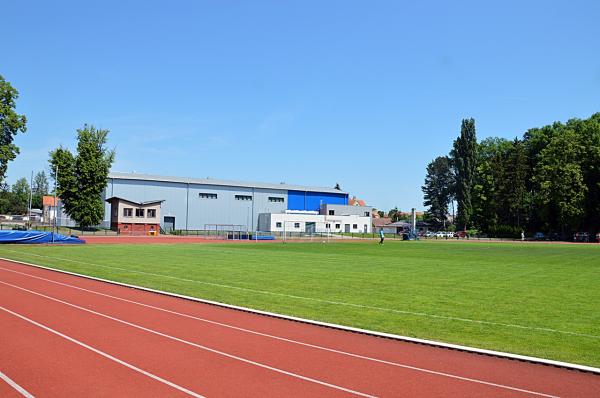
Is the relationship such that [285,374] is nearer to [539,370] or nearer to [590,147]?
[539,370]

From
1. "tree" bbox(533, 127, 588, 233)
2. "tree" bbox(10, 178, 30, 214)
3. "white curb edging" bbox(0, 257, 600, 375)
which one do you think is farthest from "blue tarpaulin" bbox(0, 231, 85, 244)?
"tree" bbox(10, 178, 30, 214)

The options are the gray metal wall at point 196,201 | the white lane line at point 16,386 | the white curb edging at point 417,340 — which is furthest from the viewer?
the gray metal wall at point 196,201

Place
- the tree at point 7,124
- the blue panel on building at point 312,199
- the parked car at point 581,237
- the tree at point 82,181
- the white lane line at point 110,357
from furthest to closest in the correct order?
the blue panel on building at point 312,199
the parked car at point 581,237
the tree at point 82,181
the tree at point 7,124
the white lane line at point 110,357

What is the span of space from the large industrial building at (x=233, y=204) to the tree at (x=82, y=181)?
509 cm

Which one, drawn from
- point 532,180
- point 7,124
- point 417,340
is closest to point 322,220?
point 532,180

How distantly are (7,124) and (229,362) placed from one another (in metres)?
59.8

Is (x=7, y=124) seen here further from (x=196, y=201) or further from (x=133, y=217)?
(x=196, y=201)

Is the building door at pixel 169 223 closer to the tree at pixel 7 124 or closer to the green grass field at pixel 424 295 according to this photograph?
the tree at pixel 7 124

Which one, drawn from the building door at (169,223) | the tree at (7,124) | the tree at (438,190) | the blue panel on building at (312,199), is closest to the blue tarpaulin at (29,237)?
the tree at (7,124)

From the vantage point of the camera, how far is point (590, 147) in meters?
84.2

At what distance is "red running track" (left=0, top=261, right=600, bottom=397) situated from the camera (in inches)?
295

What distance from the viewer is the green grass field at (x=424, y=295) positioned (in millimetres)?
11078

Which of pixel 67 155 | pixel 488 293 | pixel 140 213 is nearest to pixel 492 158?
pixel 140 213

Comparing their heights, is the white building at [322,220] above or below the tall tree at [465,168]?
below
